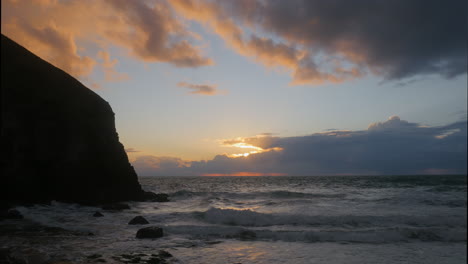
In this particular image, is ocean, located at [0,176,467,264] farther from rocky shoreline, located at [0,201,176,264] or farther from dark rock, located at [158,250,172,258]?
dark rock, located at [158,250,172,258]

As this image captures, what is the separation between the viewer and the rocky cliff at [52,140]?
82.3 ft

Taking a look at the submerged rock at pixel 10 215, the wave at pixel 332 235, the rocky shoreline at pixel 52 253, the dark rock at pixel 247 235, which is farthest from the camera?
the submerged rock at pixel 10 215

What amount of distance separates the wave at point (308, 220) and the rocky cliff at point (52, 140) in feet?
51.5

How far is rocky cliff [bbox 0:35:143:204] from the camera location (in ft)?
82.3

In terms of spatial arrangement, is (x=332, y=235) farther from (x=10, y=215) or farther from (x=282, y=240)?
(x=10, y=215)

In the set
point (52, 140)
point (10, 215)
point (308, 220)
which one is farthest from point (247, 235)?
point (52, 140)

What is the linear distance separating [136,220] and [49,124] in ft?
55.9

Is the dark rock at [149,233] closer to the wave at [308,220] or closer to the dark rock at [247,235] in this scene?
Answer: the dark rock at [247,235]

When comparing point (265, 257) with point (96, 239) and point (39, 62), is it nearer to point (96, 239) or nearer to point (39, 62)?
point (96, 239)

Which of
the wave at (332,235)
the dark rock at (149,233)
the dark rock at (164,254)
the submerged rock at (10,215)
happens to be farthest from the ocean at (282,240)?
the submerged rock at (10,215)

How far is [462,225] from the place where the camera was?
330 inches

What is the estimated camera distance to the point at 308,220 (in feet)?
60.8

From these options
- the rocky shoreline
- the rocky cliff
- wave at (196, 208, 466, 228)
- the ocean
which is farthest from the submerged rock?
wave at (196, 208, 466, 228)

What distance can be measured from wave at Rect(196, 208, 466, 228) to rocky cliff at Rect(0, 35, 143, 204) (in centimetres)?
1569
